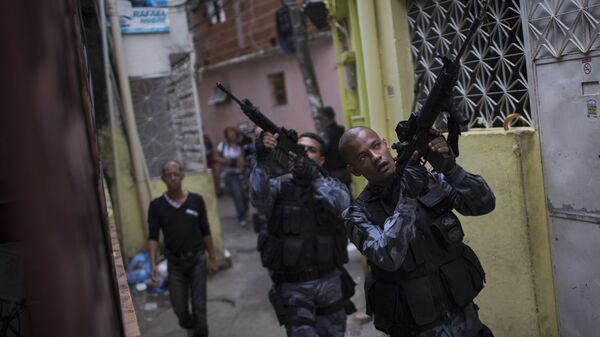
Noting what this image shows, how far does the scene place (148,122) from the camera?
7.94 metres

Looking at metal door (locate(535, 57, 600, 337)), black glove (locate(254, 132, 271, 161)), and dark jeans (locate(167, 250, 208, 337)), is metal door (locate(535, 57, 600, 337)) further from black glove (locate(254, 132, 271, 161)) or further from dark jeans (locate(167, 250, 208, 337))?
dark jeans (locate(167, 250, 208, 337))

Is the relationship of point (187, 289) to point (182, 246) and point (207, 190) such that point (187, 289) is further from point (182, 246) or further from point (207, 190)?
point (207, 190)

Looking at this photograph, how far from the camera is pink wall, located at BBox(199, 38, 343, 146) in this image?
1189 centimetres

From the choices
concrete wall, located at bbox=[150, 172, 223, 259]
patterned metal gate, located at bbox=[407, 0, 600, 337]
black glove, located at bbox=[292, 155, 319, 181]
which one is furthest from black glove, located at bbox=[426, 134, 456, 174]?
concrete wall, located at bbox=[150, 172, 223, 259]

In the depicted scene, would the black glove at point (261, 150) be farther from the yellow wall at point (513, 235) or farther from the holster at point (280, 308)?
the yellow wall at point (513, 235)

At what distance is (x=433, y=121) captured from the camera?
2.58 m

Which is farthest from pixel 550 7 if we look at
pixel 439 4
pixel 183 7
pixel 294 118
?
pixel 294 118

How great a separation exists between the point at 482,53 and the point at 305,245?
1757mm

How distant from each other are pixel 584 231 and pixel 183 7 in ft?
20.1

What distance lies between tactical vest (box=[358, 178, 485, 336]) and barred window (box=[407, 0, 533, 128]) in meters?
1.19

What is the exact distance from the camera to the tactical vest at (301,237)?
Answer: 4.06m

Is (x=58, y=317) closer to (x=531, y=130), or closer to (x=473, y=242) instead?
(x=531, y=130)

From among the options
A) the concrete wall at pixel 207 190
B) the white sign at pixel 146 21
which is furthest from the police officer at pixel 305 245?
the white sign at pixel 146 21

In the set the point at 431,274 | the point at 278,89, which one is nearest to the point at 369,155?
the point at 431,274
